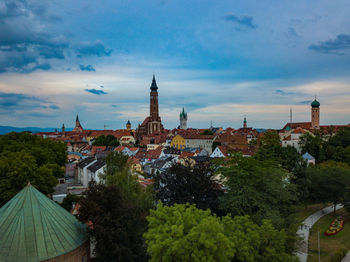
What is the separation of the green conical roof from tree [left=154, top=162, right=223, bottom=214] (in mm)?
9153

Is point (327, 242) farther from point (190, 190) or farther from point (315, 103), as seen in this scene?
point (315, 103)

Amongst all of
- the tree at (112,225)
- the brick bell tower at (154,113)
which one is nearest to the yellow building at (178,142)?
the brick bell tower at (154,113)

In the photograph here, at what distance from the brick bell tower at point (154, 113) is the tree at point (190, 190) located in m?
130

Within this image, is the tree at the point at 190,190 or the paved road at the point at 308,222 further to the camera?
the paved road at the point at 308,222

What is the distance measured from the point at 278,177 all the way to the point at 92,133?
581ft

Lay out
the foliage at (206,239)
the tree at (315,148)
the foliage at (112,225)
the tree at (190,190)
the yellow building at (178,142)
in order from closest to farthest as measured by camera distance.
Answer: the foliage at (206,239)
the foliage at (112,225)
the tree at (190,190)
the tree at (315,148)
the yellow building at (178,142)

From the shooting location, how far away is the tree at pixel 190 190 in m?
26.4

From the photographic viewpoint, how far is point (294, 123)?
12094 centimetres

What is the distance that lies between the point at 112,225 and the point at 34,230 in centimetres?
466

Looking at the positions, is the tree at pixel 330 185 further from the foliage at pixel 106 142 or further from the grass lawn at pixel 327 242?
the foliage at pixel 106 142

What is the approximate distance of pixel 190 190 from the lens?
27016mm

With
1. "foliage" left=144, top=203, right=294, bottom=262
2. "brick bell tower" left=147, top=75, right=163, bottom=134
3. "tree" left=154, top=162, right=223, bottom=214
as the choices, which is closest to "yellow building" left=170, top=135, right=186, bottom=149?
"brick bell tower" left=147, top=75, right=163, bottom=134

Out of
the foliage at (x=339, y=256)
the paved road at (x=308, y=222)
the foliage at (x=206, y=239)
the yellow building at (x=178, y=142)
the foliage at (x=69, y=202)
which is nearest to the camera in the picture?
the foliage at (x=206, y=239)

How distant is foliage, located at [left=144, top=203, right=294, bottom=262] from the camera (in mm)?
13523
